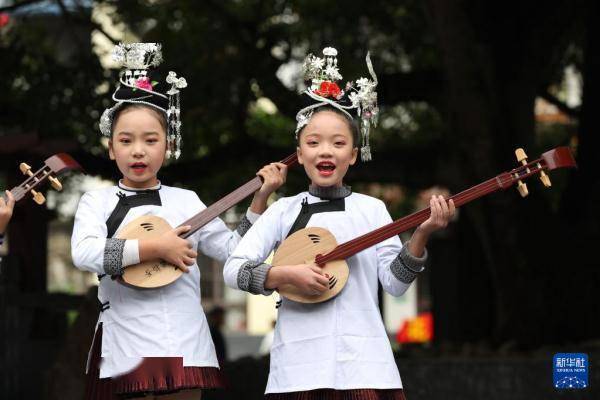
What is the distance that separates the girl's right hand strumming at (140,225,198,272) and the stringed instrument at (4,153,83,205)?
1.49 ft

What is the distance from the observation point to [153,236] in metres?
5.23

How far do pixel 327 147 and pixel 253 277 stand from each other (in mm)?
598

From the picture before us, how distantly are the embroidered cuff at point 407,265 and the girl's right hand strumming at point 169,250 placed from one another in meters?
0.82

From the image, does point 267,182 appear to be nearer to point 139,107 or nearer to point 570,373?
point 139,107

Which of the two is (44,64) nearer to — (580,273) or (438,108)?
(438,108)

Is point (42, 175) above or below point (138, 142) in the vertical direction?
below

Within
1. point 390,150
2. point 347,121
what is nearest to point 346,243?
point 347,121

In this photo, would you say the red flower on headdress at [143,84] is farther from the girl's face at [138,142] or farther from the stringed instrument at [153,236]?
the stringed instrument at [153,236]

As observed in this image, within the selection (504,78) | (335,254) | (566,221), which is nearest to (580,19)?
(504,78)

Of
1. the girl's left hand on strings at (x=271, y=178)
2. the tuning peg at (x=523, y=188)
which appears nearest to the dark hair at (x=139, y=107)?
the girl's left hand on strings at (x=271, y=178)

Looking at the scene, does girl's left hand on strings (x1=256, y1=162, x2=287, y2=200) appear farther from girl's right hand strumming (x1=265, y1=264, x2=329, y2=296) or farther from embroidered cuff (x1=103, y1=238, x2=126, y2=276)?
embroidered cuff (x1=103, y1=238, x2=126, y2=276)

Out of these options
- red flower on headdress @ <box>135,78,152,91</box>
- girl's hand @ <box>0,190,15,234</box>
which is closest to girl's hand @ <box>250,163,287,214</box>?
red flower on headdress @ <box>135,78,152,91</box>

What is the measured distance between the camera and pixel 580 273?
388 inches

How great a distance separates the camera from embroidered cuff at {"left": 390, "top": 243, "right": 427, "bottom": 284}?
514 centimetres
